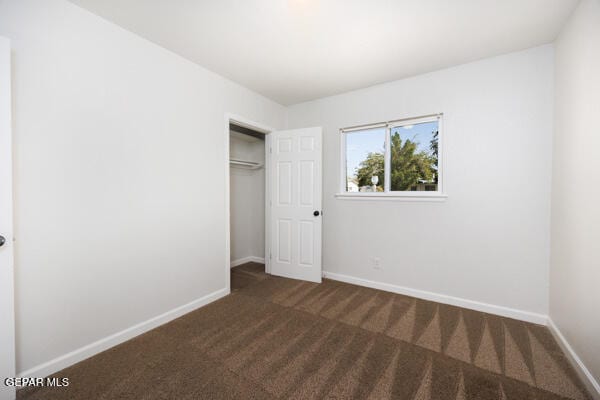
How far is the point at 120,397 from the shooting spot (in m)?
1.47

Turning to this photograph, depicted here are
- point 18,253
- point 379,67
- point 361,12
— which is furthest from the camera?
point 379,67

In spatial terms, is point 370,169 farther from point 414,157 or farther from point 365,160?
point 414,157

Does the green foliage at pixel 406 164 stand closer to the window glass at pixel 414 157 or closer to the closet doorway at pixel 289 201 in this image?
the window glass at pixel 414 157

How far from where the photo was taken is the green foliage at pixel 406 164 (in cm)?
285

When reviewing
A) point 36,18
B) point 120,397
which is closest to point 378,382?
point 120,397

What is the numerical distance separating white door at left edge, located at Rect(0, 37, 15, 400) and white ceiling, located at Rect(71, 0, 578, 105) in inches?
33.4

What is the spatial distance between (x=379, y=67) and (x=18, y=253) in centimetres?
337

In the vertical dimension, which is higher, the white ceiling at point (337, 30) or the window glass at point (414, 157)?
the white ceiling at point (337, 30)

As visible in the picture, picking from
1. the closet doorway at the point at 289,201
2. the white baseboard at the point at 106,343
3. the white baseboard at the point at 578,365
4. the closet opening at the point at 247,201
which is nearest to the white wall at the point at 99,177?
the white baseboard at the point at 106,343

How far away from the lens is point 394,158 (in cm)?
310

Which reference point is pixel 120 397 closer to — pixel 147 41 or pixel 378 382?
pixel 378 382

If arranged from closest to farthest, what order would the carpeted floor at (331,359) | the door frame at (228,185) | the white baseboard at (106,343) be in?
the carpeted floor at (331,359), the white baseboard at (106,343), the door frame at (228,185)

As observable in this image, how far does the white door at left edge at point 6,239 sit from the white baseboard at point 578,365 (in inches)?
134

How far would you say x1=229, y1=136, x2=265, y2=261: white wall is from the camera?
Result: 13.9 feet
